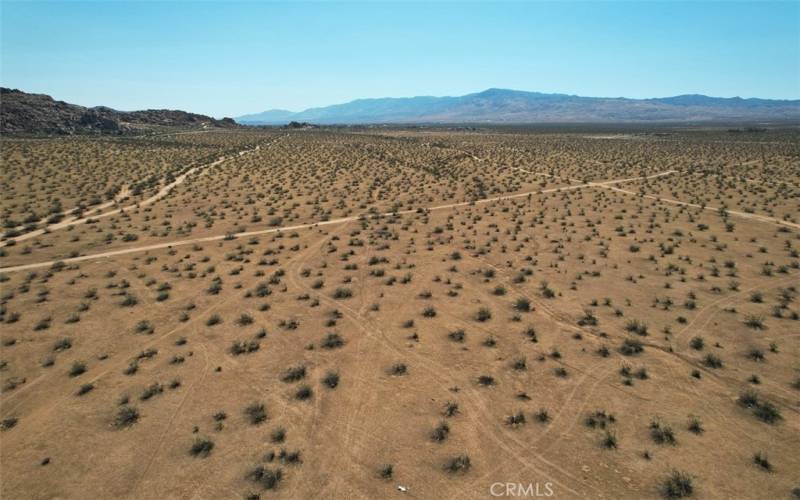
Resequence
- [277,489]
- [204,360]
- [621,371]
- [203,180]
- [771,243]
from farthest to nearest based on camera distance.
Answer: [203,180], [771,243], [204,360], [621,371], [277,489]

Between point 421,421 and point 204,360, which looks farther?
point 204,360

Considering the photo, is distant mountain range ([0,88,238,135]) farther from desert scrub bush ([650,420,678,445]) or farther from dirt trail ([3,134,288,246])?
desert scrub bush ([650,420,678,445])

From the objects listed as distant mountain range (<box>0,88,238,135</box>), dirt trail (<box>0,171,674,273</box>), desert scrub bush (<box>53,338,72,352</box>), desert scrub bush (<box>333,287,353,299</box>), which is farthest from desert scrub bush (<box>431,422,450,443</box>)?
distant mountain range (<box>0,88,238,135</box>)

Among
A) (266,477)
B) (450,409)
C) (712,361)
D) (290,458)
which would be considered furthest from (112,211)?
(712,361)

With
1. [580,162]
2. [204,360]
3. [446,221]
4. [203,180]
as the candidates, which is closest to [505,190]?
[446,221]

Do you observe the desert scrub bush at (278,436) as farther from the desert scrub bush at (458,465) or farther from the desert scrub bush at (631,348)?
the desert scrub bush at (631,348)

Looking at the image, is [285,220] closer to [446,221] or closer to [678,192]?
[446,221]

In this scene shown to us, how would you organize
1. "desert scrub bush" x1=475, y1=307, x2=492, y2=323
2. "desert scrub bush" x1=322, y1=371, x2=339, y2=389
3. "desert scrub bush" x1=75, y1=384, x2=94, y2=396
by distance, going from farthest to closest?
"desert scrub bush" x1=475, y1=307, x2=492, y2=323 < "desert scrub bush" x1=322, y1=371, x2=339, y2=389 < "desert scrub bush" x1=75, y1=384, x2=94, y2=396
